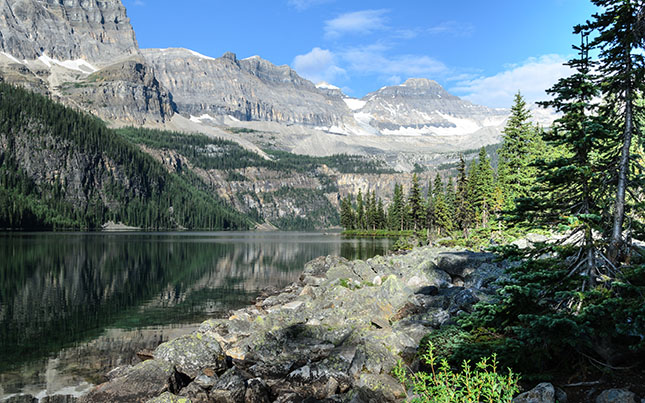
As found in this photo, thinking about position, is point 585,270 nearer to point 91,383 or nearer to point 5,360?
point 91,383

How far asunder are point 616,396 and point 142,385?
507 inches

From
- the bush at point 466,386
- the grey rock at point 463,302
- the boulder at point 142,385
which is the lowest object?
the boulder at point 142,385

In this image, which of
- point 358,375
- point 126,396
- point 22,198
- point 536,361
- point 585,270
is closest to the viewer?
point 536,361

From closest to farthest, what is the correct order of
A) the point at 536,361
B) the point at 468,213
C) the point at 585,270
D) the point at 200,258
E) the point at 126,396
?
the point at 536,361 < the point at 585,270 < the point at 126,396 < the point at 200,258 < the point at 468,213

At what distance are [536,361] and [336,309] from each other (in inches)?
440

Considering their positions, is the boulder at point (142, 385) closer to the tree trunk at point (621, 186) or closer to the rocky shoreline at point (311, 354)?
the rocky shoreline at point (311, 354)

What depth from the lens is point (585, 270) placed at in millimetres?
10156

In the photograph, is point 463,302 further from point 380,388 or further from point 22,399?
point 22,399

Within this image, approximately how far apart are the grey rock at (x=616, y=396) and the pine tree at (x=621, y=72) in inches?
130

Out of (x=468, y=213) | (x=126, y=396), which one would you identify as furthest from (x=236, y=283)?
(x=468, y=213)

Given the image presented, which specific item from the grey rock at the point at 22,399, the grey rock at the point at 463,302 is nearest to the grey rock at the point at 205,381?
the grey rock at the point at 22,399

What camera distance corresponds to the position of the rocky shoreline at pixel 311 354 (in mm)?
12078

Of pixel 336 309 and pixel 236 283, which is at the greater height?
pixel 336 309

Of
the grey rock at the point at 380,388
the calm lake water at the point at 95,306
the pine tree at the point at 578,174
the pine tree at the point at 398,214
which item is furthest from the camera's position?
the pine tree at the point at 398,214
